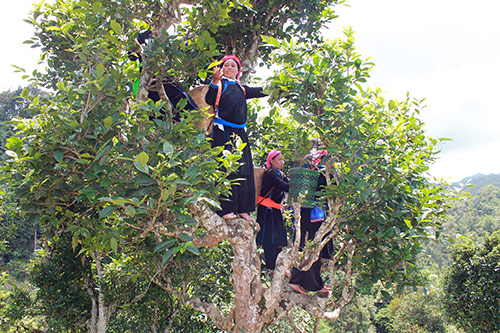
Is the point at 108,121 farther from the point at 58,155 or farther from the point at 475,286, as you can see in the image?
the point at 475,286

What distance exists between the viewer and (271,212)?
15.4 feet

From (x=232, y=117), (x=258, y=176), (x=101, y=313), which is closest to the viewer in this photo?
(x=232, y=117)

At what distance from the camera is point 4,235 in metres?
6.36

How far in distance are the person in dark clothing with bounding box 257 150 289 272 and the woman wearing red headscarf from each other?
2.01 feet

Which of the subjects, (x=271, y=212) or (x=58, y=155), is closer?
(x=58, y=155)

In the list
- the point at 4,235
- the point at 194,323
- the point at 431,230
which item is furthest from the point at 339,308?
the point at 4,235

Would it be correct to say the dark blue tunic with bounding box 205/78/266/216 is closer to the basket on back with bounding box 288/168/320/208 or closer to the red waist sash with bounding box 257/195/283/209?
the basket on back with bounding box 288/168/320/208

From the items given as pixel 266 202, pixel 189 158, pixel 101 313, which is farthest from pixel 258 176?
pixel 101 313

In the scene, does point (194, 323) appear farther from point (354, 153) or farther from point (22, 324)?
point (354, 153)

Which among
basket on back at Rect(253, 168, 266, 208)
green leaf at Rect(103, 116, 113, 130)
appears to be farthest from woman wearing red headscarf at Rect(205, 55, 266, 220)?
green leaf at Rect(103, 116, 113, 130)

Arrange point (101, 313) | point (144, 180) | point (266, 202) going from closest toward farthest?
point (144, 180), point (266, 202), point (101, 313)

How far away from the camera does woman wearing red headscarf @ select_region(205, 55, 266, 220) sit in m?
3.81

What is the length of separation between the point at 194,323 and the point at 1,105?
113ft

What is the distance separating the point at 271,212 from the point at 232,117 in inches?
60.5
